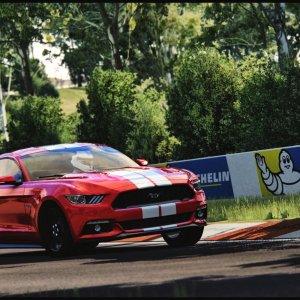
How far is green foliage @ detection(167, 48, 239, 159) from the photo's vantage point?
96.2 feet

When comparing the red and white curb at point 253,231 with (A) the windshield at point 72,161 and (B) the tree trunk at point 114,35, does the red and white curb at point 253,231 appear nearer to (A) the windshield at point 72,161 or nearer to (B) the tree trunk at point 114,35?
(A) the windshield at point 72,161

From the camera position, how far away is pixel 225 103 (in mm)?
29531

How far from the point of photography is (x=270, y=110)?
26.9 meters

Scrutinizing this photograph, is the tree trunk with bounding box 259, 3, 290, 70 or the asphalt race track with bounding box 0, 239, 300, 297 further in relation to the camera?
the tree trunk with bounding box 259, 3, 290, 70

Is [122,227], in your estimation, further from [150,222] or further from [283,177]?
[283,177]

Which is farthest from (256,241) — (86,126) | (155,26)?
(155,26)

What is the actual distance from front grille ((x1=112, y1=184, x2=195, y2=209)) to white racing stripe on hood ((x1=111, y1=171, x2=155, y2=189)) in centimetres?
7

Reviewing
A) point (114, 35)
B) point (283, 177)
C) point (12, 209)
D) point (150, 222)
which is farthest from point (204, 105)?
point (150, 222)

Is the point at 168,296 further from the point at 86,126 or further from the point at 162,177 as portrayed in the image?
the point at 86,126

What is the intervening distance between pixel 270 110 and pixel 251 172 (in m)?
6.44

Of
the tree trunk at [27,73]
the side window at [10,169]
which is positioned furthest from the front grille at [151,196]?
the tree trunk at [27,73]

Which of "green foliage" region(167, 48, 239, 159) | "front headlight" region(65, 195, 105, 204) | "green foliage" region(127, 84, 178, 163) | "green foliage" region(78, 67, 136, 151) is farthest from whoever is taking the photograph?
"green foliage" region(78, 67, 136, 151)

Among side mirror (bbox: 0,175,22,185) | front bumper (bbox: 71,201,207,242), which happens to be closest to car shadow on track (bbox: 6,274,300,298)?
front bumper (bbox: 71,201,207,242)

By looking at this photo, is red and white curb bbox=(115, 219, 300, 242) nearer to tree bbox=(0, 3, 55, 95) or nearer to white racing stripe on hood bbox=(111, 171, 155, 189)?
white racing stripe on hood bbox=(111, 171, 155, 189)
